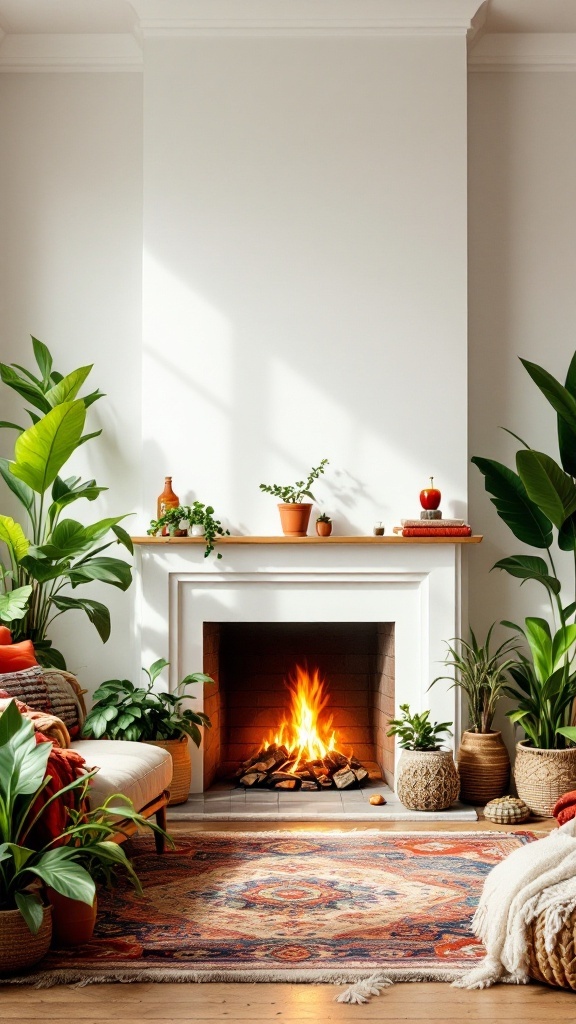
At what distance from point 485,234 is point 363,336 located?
35.5 inches

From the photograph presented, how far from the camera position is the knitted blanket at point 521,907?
8.52 ft

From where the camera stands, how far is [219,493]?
488 cm

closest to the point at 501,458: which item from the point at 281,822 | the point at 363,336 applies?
the point at 363,336

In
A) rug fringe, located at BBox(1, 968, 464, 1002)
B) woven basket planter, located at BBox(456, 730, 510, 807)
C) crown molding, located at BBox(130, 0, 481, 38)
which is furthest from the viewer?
crown molding, located at BBox(130, 0, 481, 38)

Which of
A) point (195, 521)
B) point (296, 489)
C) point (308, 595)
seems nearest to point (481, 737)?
point (308, 595)

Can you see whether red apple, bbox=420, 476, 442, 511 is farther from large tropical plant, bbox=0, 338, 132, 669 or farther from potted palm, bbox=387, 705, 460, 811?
large tropical plant, bbox=0, 338, 132, 669

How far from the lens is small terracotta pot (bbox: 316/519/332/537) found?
187 inches

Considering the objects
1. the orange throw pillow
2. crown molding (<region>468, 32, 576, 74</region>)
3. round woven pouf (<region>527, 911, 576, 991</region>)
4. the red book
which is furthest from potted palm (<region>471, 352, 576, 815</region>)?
the orange throw pillow

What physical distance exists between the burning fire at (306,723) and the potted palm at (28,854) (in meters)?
2.28

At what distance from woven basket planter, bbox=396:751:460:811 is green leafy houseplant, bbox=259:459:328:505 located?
4.23ft

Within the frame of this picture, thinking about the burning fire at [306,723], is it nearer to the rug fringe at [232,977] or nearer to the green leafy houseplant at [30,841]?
the green leafy houseplant at [30,841]

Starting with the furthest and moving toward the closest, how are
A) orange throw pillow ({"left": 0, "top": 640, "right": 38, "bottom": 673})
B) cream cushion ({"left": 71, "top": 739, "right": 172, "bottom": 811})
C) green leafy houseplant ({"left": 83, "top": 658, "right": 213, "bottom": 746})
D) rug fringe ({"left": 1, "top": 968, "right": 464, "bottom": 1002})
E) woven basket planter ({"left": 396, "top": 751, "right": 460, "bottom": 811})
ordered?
woven basket planter ({"left": 396, "top": 751, "right": 460, "bottom": 811}), green leafy houseplant ({"left": 83, "top": 658, "right": 213, "bottom": 746}), orange throw pillow ({"left": 0, "top": 640, "right": 38, "bottom": 673}), cream cushion ({"left": 71, "top": 739, "right": 172, "bottom": 811}), rug fringe ({"left": 1, "top": 968, "right": 464, "bottom": 1002})

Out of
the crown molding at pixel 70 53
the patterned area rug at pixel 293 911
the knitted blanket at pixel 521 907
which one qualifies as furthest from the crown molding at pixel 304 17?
the knitted blanket at pixel 521 907

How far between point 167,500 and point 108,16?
241 centimetres
